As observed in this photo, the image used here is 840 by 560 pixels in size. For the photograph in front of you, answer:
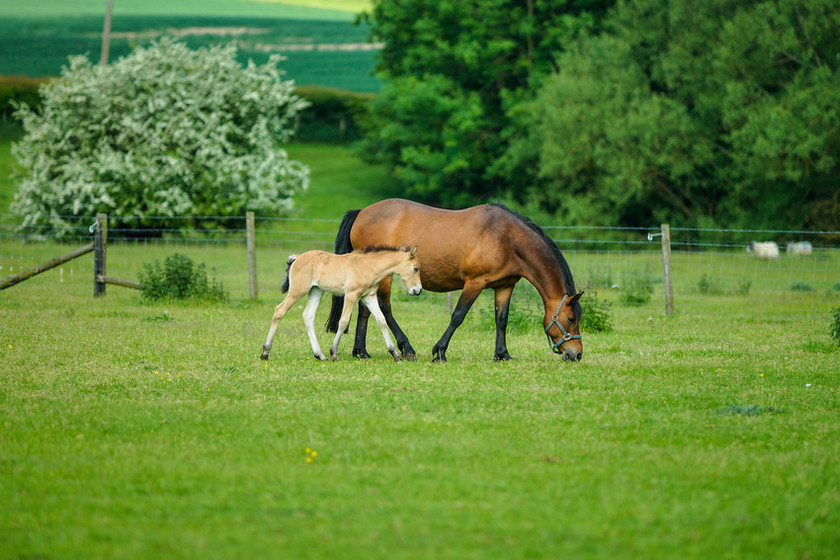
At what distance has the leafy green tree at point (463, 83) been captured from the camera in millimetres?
47938

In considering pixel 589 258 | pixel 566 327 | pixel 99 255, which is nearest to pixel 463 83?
pixel 589 258

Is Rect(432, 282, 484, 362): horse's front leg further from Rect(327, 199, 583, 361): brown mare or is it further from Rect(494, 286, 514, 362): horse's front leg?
Rect(494, 286, 514, 362): horse's front leg

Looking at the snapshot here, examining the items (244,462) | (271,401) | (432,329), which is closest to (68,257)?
(432,329)

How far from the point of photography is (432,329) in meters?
16.2

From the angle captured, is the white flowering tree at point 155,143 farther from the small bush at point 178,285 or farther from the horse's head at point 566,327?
the horse's head at point 566,327

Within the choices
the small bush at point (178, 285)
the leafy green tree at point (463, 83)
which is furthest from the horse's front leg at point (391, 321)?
the leafy green tree at point (463, 83)

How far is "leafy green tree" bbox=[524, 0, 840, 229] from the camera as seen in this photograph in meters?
32.2

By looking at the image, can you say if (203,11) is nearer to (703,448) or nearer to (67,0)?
(67,0)

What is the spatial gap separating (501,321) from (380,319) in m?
1.66

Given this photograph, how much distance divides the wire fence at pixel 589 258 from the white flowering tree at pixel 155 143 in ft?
3.29

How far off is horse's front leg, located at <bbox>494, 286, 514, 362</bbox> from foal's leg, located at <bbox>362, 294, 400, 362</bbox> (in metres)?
1.34

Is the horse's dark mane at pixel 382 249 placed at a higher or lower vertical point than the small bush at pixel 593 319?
higher

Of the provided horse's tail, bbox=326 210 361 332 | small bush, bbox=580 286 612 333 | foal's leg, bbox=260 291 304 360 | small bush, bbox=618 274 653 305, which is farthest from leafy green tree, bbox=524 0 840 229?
foal's leg, bbox=260 291 304 360

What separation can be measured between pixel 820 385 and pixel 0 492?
28.3 ft
